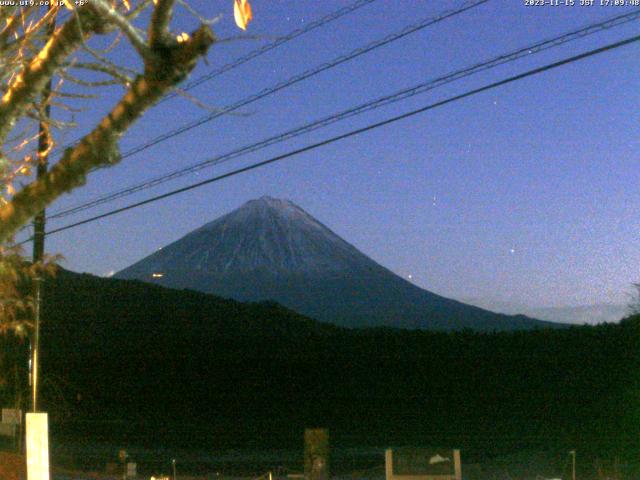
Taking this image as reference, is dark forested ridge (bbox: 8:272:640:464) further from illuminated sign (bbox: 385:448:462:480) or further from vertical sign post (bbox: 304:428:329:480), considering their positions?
illuminated sign (bbox: 385:448:462:480)

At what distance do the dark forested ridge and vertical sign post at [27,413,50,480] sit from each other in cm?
2121

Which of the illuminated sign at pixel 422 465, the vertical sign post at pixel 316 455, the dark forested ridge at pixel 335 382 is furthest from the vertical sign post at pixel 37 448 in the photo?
the dark forested ridge at pixel 335 382

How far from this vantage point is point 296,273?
157m

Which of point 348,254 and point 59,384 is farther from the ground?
point 348,254

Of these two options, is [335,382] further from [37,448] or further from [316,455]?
[37,448]

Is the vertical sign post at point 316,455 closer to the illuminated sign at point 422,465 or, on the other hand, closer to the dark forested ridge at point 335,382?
the illuminated sign at point 422,465

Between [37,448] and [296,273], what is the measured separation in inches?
5850

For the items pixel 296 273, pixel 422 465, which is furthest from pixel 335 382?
pixel 296 273

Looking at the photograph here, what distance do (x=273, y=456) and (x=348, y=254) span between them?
137 metres

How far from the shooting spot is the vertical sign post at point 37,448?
790 centimetres

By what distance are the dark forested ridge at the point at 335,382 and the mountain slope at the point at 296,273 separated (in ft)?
260

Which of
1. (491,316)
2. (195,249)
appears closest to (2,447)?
(491,316)

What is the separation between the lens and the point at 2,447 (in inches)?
995

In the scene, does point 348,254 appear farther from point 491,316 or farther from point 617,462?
point 617,462
